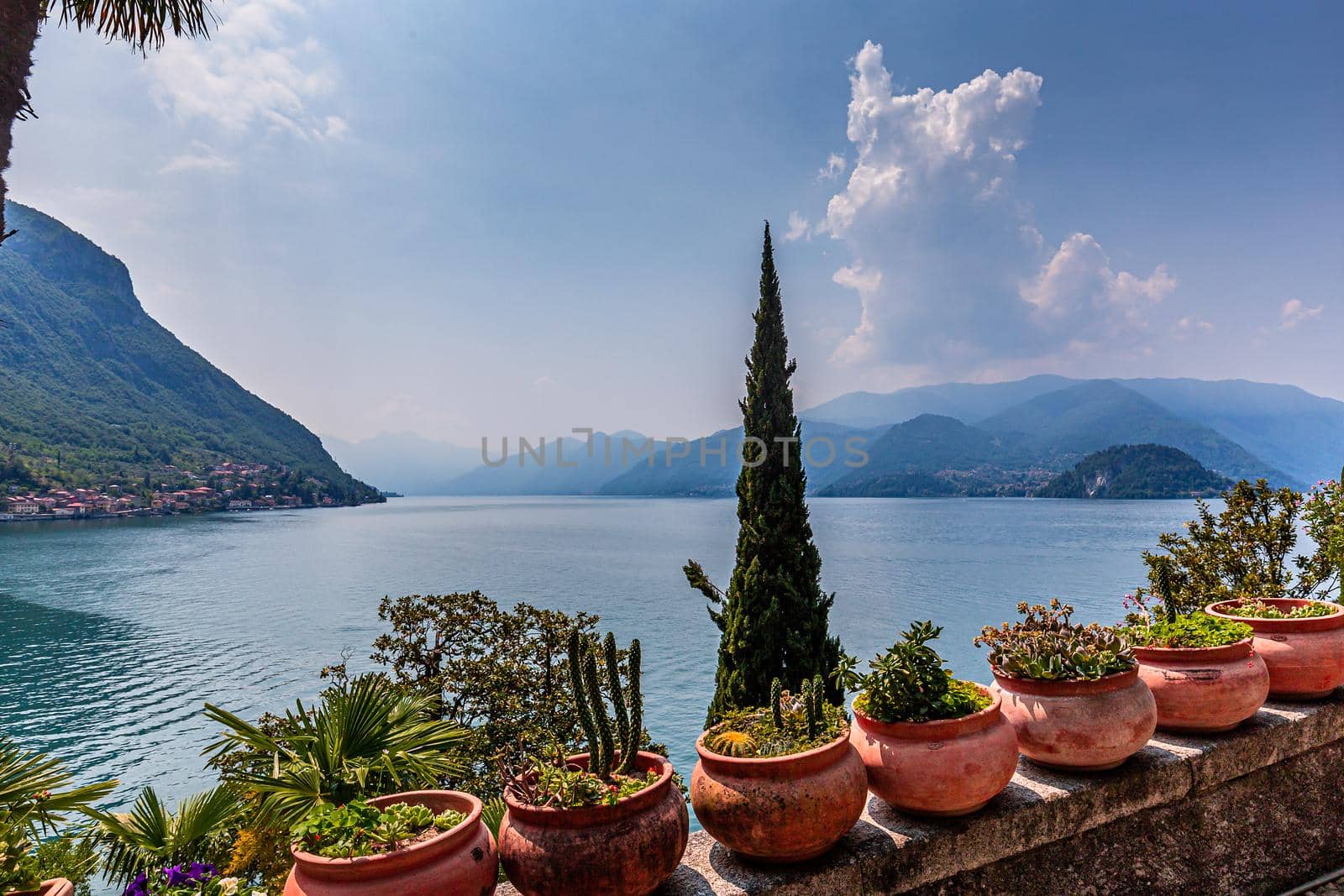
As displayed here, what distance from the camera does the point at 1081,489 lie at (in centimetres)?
14988

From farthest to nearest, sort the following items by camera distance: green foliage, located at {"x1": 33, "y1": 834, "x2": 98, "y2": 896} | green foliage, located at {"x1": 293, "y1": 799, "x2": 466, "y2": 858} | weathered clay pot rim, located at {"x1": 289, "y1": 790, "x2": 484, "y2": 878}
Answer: green foliage, located at {"x1": 33, "y1": 834, "x2": 98, "y2": 896} < green foliage, located at {"x1": 293, "y1": 799, "x2": 466, "y2": 858} < weathered clay pot rim, located at {"x1": 289, "y1": 790, "x2": 484, "y2": 878}

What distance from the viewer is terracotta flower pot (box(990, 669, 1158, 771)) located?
306 centimetres

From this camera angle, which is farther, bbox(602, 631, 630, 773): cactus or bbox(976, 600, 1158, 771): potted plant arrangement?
bbox(976, 600, 1158, 771): potted plant arrangement

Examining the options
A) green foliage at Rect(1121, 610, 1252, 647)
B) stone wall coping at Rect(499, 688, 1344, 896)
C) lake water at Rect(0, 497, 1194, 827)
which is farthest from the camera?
lake water at Rect(0, 497, 1194, 827)

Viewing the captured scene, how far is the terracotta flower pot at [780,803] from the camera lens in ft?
7.88

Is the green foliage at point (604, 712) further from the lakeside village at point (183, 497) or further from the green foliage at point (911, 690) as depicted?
the lakeside village at point (183, 497)

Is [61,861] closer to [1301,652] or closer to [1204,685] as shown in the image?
[1204,685]

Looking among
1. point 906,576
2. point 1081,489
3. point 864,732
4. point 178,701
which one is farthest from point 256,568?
point 1081,489

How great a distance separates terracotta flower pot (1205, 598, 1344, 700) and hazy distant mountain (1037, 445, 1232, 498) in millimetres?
146863

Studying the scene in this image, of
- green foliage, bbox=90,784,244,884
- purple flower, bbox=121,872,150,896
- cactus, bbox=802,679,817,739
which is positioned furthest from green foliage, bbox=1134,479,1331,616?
purple flower, bbox=121,872,150,896

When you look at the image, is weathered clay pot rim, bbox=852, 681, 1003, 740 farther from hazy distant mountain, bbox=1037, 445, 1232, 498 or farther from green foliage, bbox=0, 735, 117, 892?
hazy distant mountain, bbox=1037, 445, 1232, 498

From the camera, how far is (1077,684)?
122 inches

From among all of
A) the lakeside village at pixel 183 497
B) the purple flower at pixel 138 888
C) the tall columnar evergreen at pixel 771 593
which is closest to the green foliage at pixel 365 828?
the purple flower at pixel 138 888

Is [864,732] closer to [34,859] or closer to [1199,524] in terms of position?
[34,859]
